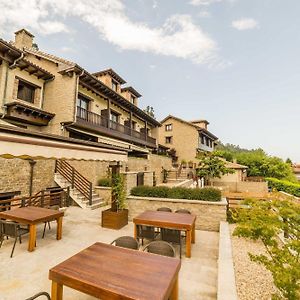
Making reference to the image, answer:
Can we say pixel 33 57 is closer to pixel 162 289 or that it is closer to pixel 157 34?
pixel 157 34

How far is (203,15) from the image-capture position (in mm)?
11133

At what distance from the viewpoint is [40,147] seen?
4.57 meters

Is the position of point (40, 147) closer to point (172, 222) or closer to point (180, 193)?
point (172, 222)

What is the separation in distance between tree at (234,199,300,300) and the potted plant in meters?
4.79

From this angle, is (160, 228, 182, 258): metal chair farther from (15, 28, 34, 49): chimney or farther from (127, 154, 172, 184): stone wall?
(15, 28, 34, 49): chimney

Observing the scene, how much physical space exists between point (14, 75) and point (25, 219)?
35.2 feet

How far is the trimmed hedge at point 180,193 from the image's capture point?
8500mm

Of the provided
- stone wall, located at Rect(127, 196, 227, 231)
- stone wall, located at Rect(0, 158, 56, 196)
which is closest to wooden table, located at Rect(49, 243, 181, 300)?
stone wall, located at Rect(127, 196, 227, 231)

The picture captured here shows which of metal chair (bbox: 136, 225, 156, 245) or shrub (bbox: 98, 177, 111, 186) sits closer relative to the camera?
metal chair (bbox: 136, 225, 156, 245)

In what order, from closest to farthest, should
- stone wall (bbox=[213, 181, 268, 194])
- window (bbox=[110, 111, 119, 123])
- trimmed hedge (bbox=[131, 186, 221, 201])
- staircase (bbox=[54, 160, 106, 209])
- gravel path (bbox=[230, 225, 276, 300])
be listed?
gravel path (bbox=[230, 225, 276, 300]), trimmed hedge (bbox=[131, 186, 221, 201]), staircase (bbox=[54, 160, 106, 209]), window (bbox=[110, 111, 119, 123]), stone wall (bbox=[213, 181, 268, 194])

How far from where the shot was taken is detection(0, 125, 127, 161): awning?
391 cm

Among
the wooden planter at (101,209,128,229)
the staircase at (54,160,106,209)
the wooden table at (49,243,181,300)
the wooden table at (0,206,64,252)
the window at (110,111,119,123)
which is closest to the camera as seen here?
the wooden table at (49,243,181,300)

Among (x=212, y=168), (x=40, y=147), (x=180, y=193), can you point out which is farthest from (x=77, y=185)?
(x=212, y=168)

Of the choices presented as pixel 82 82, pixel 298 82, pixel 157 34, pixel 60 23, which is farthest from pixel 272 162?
pixel 60 23
